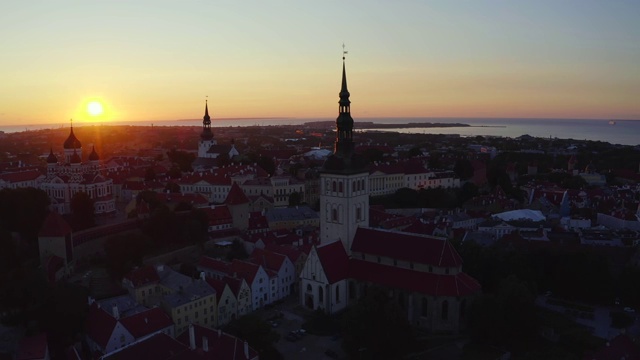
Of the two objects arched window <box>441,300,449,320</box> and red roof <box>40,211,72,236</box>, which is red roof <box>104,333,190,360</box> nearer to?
arched window <box>441,300,449,320</box>

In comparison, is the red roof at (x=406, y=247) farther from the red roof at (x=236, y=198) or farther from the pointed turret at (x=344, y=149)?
the red roof at (x=236, y=198)

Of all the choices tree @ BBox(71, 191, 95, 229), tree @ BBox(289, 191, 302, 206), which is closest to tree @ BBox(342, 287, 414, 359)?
tree @ BBox(71, 191, 95, 229)

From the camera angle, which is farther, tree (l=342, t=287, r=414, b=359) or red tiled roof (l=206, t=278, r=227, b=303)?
red tiled roof (l=206, t=278, r=227, b=303)

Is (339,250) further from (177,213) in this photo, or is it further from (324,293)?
(177,213)

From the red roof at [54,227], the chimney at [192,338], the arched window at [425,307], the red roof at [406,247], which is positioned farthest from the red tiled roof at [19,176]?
the arched window at [425,307]

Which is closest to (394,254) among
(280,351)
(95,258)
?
(280,351)
